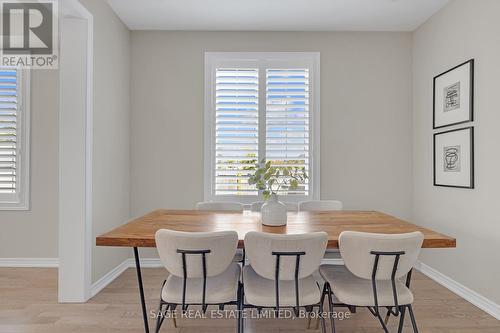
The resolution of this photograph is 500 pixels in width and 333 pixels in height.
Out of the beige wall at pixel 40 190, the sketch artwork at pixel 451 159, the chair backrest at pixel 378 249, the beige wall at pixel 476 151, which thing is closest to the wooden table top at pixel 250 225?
the chair backrest at pixel 378 249

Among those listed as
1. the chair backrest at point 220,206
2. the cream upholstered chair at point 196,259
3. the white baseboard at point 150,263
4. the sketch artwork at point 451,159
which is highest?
the sketch artwork at point 451,159

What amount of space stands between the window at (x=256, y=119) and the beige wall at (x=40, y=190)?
177 centimetres

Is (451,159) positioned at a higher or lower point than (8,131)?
lower

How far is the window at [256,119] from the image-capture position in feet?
12.5

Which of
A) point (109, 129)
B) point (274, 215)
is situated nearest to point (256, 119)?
point (109, 129)

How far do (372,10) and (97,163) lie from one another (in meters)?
3.11

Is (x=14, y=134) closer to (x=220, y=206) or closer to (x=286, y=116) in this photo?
(x=220, y=206)

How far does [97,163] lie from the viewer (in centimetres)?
301

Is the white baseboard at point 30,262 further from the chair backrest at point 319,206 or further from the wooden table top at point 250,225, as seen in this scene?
the chair backrest at point 319,206

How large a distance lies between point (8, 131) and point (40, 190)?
0.76 metres

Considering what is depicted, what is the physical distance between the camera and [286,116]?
3814 millimetres

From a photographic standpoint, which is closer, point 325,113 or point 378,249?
point 378,249

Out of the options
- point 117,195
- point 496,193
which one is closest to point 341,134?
point 496,193

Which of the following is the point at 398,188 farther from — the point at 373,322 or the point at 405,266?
the point at 405,266
